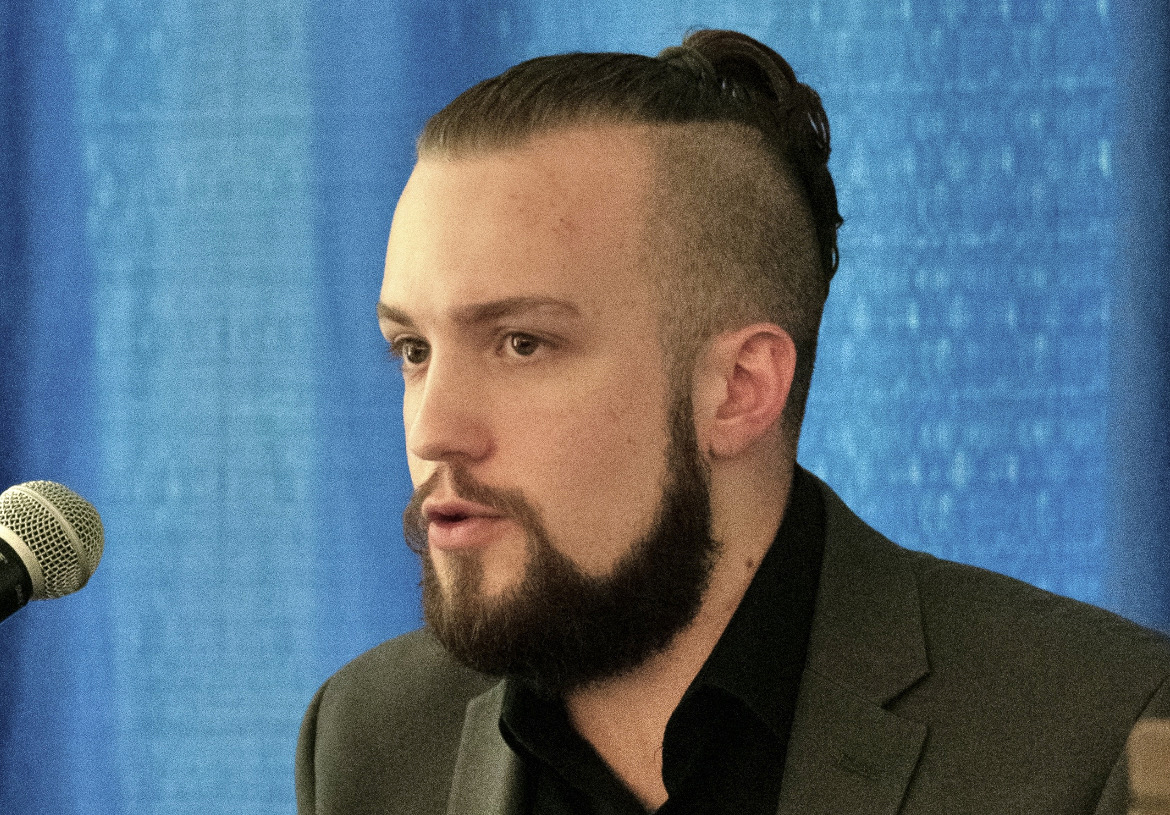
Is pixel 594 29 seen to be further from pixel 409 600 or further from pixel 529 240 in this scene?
pixel 409 600

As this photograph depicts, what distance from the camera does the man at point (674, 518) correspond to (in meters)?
1.04

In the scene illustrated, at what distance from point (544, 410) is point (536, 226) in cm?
15

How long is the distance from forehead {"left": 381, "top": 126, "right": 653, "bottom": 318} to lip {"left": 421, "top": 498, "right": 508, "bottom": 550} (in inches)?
6.4

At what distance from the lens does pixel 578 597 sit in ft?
3.53

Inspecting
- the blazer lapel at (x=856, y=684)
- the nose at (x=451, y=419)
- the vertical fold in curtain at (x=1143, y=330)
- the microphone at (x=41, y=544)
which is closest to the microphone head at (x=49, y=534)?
the microphone at (x=41, y=544)

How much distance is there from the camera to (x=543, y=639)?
42.7 inches

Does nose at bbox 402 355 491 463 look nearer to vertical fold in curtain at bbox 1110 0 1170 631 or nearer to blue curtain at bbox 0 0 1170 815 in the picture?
blue curtain at bbox 0 0 1170 815

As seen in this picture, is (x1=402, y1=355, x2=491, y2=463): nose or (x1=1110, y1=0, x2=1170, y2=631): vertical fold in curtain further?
(x1=1110, y1=0, x2=1170, y2=631): vertical fold in curtain

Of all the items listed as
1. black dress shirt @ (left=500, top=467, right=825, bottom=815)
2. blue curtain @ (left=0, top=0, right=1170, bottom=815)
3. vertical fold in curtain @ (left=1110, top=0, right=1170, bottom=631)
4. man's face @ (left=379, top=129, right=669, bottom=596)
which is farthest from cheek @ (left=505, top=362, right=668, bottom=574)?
vertical fold in curtain @ (left=1110, top=0, right=1170, bottom=631)

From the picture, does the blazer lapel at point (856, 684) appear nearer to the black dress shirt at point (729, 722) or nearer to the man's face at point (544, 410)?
the black dress shirt at point (729, 722)

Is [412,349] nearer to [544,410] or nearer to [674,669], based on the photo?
[544,410]

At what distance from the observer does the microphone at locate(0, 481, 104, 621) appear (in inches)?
36.0

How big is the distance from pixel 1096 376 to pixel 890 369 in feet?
0.74

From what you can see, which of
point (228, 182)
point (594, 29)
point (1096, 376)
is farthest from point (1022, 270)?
point (228, 182)
